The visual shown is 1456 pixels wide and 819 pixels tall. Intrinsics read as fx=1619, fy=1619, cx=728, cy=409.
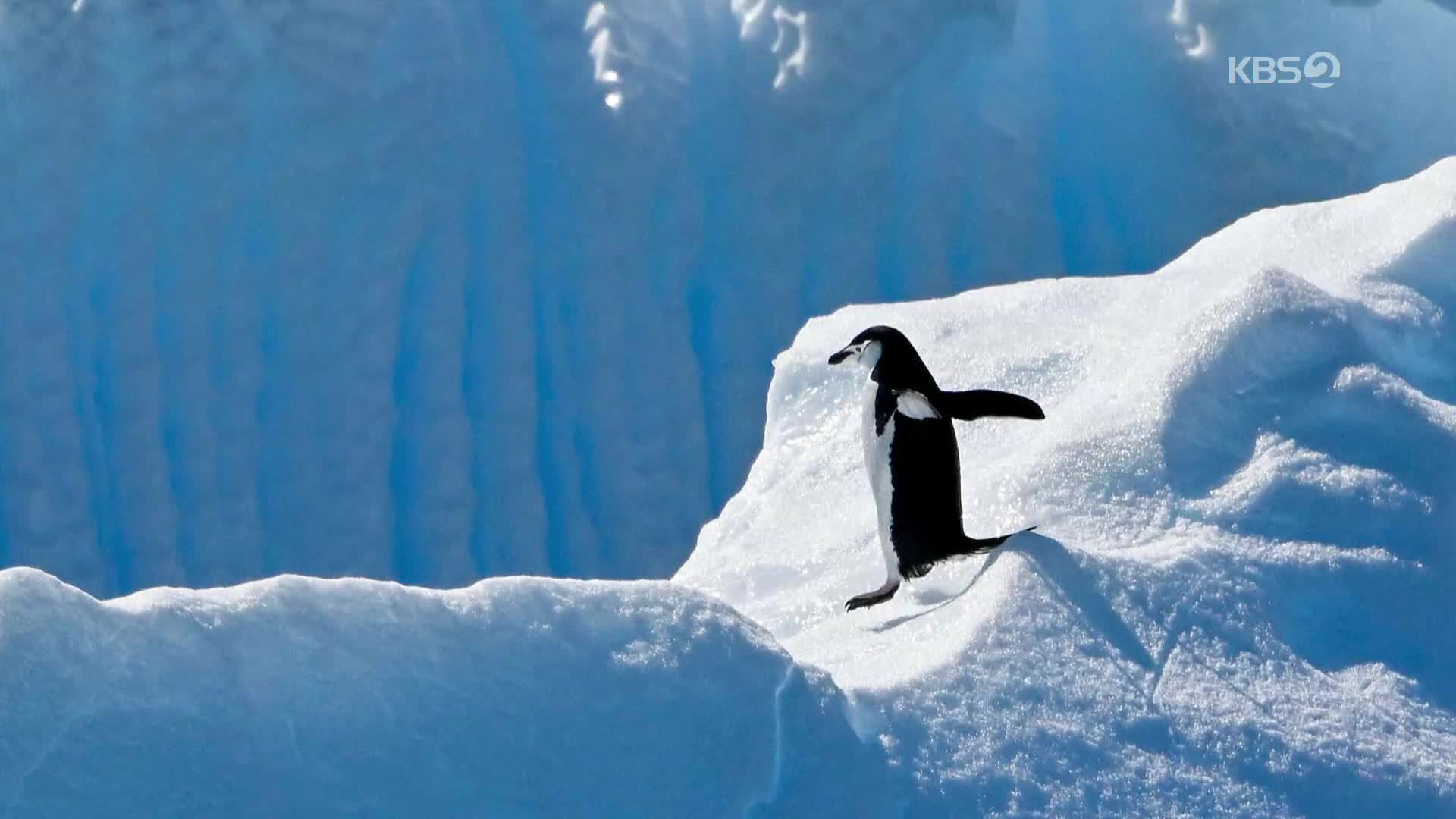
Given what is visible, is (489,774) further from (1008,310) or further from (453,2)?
(453,2)

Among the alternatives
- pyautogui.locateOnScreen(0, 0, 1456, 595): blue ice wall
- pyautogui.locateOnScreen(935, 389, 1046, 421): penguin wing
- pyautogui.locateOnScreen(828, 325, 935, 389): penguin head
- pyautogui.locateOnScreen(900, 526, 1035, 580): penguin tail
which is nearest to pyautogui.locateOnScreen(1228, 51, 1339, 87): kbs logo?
pyautogui.locateOnScreen(0, 0, 1456, 595): blue ice wall

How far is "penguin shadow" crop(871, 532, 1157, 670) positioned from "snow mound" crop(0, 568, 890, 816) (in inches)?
21.4

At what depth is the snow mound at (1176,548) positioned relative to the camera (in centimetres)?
250

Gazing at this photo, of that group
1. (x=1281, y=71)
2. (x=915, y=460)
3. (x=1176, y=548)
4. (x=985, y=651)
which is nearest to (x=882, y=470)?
(x=915, y=460)

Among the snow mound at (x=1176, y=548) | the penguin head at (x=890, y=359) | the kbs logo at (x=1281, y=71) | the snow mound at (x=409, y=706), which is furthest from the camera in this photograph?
the kbs logo at (x=1281, y=71)

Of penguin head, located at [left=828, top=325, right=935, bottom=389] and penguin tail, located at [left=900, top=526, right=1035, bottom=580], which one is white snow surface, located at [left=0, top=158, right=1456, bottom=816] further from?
penguin head, located at [left=828, top=325, right=935, bottom=389]

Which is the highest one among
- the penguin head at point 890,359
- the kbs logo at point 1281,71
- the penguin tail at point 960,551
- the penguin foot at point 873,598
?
the kbs logo at point 1281,71

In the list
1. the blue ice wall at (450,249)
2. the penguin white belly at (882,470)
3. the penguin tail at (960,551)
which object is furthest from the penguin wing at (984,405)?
the blue ice wall at (450,249)

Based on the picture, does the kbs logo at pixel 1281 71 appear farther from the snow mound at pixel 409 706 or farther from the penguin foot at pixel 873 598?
the snow mound at pixel 409 706

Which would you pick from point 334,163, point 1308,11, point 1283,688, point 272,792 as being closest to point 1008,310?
point 1283,688

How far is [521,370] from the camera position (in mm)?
6895

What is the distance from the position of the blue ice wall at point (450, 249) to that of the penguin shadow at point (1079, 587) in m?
4.15

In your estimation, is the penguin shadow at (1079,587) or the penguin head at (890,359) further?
the penguin head at (890,359)

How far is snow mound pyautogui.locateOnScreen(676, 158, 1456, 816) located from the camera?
98.4 inches
